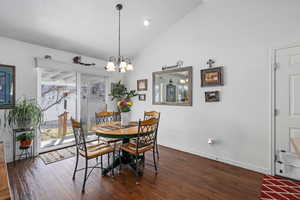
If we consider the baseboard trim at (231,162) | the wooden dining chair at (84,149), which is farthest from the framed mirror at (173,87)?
the wooden dining chair at (84,149)

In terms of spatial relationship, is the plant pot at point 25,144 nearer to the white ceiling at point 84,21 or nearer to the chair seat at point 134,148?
the chair seat at point 134,148

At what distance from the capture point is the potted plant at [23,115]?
9.27 ft

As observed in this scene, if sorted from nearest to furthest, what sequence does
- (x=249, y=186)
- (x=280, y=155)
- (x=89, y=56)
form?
(x=249, y=186) < (x=280, y=155) < (x=89, y=56)

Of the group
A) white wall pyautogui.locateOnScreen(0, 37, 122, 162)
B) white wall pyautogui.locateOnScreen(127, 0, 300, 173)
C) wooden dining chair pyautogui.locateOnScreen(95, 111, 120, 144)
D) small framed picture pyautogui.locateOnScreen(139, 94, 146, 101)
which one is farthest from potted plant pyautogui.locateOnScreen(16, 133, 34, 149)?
white wall pyautogui.locateOnScreen(127, 0, 300, 173)

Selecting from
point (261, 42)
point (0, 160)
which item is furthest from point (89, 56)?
point (261, 42)

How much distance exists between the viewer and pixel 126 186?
2.15 metres

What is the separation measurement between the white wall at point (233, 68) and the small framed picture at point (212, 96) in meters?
0.10

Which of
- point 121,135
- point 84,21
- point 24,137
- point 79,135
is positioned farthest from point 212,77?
point 24,137

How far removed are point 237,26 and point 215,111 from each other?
1.68 metres

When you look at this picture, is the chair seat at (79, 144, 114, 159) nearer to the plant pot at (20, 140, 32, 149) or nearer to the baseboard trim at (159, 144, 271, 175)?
the plant pot at (20, 140, 32, 149)

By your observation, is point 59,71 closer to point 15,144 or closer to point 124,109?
point 15,144

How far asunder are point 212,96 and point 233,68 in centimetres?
66

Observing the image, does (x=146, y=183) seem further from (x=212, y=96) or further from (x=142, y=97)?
(x=142, y=97)

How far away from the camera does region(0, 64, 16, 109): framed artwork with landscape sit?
2822mm
